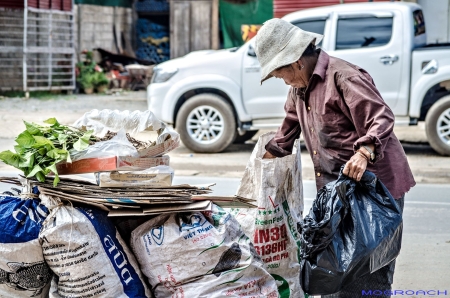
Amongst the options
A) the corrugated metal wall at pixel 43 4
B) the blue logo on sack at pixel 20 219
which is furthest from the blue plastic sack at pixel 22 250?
the corrugated metal wall at pixel 43 4

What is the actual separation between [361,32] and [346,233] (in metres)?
7.69

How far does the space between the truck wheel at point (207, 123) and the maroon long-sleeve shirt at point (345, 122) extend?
7.17 metres

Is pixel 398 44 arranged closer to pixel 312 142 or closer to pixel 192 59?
pixel 192 59

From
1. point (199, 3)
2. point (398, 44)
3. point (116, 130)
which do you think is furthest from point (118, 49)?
point (116, 130)

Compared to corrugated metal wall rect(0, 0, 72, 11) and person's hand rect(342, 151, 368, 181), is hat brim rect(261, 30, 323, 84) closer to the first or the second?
person's hand rect(342, 151, 368, 181)

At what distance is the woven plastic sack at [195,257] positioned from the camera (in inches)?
130

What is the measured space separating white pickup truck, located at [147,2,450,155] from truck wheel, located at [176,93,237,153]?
0.05 ft

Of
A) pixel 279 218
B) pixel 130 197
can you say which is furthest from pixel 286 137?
pixel 130 197

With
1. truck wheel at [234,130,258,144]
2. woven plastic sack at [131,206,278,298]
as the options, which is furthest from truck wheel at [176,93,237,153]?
woven plastic sack at [131,206,278,298]

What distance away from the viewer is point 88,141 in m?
3.46

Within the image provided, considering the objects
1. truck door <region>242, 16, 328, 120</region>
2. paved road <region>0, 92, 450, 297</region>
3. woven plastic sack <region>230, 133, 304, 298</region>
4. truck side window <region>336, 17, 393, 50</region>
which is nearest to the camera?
woven plastic sack <region>230, 133, 304, 298</region>

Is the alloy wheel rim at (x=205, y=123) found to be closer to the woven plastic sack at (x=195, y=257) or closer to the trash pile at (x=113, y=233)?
the trash pile at (x=113, y=233)

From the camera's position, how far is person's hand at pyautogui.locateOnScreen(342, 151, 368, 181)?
3.13m

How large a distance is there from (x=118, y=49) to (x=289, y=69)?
18.3 metres
